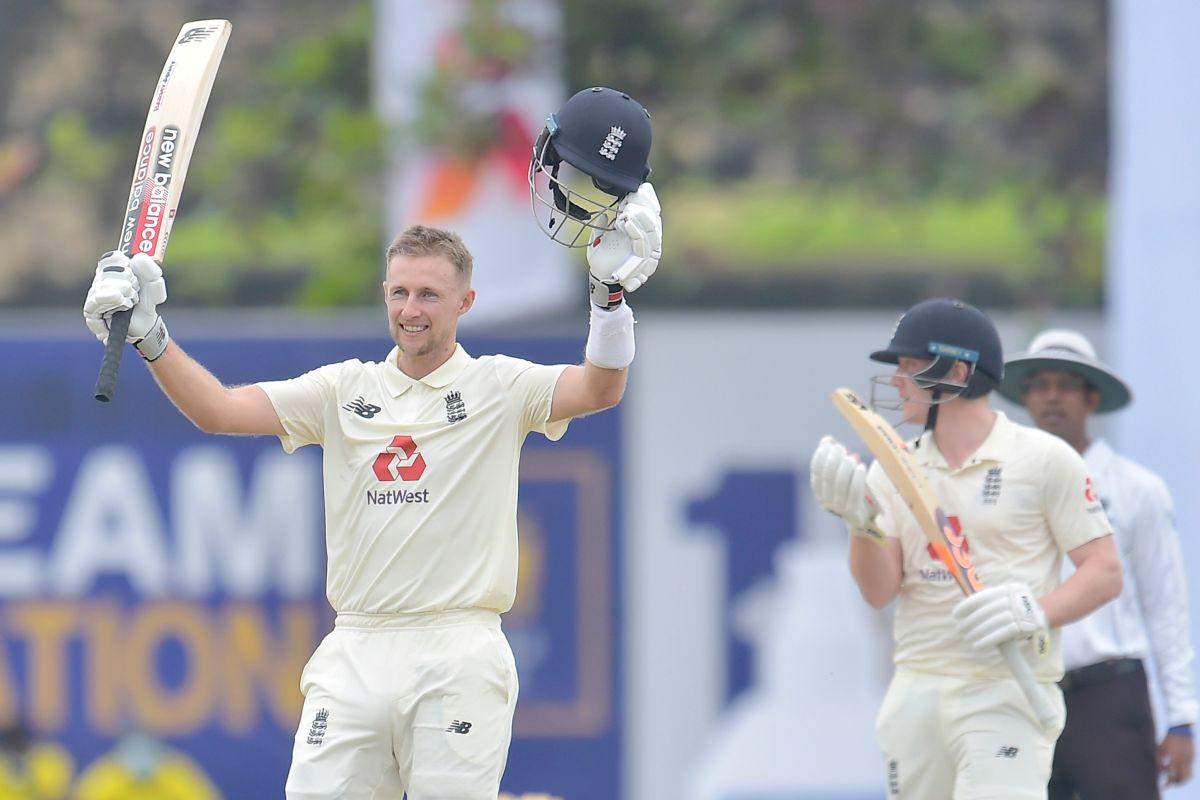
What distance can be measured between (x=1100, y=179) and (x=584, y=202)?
784cm

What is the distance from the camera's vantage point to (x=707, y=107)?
12.0 m

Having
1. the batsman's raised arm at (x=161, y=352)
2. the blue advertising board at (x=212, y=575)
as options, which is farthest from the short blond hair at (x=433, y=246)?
the blue advertising board at (x=212, y=575)

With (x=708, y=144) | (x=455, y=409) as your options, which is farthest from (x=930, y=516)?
(x=708, y=144)

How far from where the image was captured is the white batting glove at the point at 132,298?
15.5 feet

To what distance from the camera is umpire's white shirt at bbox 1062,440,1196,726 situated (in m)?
6.21

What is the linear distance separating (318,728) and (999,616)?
1.66 m

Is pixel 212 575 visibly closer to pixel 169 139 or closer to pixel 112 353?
pixel 169 139

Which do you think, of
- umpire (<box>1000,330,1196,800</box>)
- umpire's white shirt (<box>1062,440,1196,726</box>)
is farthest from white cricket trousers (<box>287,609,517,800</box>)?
umpire's white shirt (<box>1062,440,1196,726</box>)

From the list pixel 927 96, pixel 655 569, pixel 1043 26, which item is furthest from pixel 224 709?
pixel 1043 26

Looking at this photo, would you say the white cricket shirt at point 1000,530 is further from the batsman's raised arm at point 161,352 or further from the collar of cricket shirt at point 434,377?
the batsman's raised arm at point 161,352

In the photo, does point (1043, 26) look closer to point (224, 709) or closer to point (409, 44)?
point (409, 44)

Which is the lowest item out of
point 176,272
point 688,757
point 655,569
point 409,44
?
point 688,757

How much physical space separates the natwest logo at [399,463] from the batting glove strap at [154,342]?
1.83 ft

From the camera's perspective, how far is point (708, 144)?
12.6m
